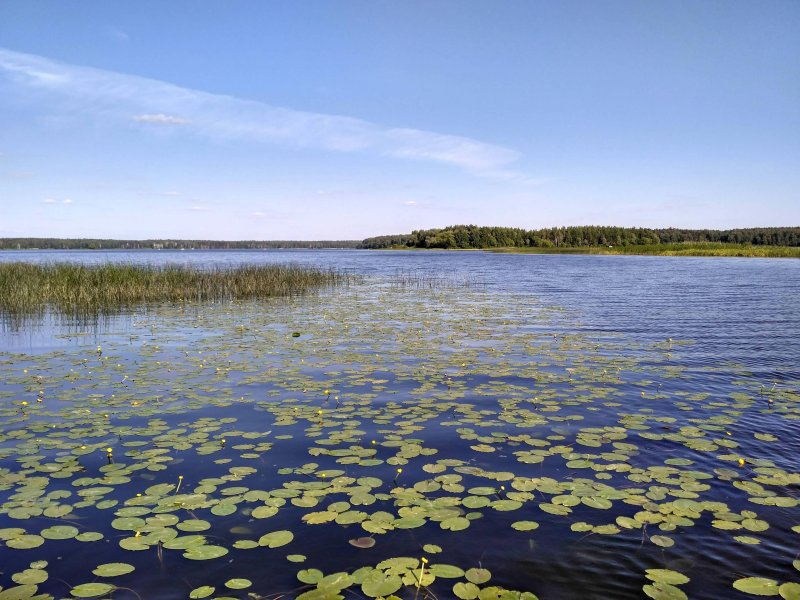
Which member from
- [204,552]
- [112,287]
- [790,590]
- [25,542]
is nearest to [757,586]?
[790,590]

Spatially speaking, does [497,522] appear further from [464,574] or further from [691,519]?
[691,519]

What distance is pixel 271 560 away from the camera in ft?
13.7

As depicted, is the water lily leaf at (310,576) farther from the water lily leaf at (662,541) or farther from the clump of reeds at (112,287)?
the clump of reeds at (112,287)

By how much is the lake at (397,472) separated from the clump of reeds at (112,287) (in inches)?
379

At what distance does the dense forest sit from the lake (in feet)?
442

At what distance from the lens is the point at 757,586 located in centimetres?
384

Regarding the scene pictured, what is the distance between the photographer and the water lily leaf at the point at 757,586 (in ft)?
12.4

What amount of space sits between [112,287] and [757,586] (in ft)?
81.2

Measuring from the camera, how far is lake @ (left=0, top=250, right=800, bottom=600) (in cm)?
403

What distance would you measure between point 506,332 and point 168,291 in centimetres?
1665

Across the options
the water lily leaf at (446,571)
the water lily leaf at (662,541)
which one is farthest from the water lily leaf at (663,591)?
the water lily leaf at (446,571)

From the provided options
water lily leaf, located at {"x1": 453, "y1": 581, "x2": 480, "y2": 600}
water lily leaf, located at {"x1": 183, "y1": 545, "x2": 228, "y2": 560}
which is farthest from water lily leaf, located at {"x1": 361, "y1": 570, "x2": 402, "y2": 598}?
water lily leaf, located at {"x1": 183, "y1": 545, "x2": 228, "y2": 560}

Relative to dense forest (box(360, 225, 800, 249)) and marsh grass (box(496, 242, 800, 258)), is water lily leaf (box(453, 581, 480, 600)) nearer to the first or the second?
marsh grass (box(496, 242, 800, 258))

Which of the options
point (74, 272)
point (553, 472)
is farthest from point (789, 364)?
point (74, 272)
